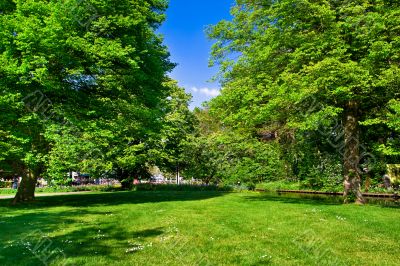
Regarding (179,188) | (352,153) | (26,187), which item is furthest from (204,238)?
(179,188)

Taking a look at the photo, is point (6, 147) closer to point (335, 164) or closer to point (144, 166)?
point (335, 164)

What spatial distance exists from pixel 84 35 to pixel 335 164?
18255mm

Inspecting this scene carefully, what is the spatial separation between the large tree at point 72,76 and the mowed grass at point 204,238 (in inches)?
193

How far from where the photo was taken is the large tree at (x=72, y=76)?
722 inches

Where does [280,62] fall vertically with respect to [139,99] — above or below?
above

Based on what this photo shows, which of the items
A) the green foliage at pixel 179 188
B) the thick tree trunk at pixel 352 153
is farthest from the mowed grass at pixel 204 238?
the green foliage at pixel 179 188

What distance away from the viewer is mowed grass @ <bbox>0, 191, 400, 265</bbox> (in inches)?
343

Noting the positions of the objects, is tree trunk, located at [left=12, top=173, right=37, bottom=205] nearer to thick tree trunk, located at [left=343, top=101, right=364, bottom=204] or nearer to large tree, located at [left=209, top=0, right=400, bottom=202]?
large tree, located at [left=209, top=0, right=400, bottom=202]

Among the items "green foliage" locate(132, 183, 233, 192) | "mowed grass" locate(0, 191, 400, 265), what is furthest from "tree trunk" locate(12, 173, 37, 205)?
"green foliage" locate(132, 183, 233, 192)

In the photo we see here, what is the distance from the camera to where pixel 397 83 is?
59.6 feet

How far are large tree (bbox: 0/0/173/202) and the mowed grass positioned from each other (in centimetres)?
491

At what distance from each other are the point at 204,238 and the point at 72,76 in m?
14.1

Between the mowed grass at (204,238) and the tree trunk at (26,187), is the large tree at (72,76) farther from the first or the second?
the mowed grass at (204,238)

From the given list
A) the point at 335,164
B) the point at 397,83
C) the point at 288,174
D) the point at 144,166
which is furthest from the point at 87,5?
the point at 288,174
